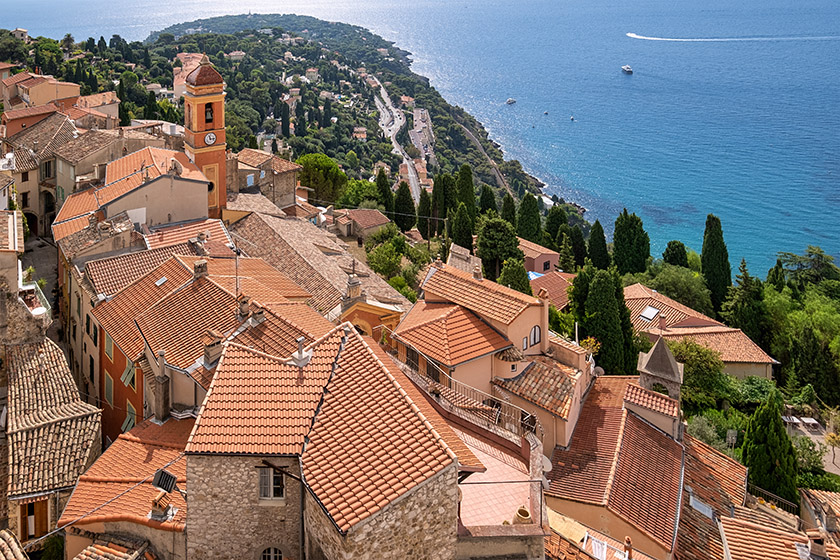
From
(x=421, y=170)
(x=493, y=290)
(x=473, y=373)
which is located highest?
(x=493, y=290)

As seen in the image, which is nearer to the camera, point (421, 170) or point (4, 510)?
point (4, 510)

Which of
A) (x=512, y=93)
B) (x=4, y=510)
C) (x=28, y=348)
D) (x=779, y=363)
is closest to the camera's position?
(x=4, y=510)

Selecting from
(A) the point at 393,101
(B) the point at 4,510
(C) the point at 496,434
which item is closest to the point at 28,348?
(B) the point at 4,510

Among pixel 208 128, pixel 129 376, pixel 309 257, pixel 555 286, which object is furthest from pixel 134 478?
pixel 555 286

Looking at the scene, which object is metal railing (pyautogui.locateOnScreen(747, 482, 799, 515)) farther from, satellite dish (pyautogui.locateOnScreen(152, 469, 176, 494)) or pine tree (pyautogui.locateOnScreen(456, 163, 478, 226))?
pine tree (pyautogui.locateOnScreen(456, 163, 478, 226))

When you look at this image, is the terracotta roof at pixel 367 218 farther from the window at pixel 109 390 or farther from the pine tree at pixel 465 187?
the window at pixel 109 390

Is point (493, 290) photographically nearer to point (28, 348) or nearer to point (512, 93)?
point (28, 348)

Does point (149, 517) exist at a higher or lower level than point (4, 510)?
higher

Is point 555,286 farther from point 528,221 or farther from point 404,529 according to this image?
point 404,529
